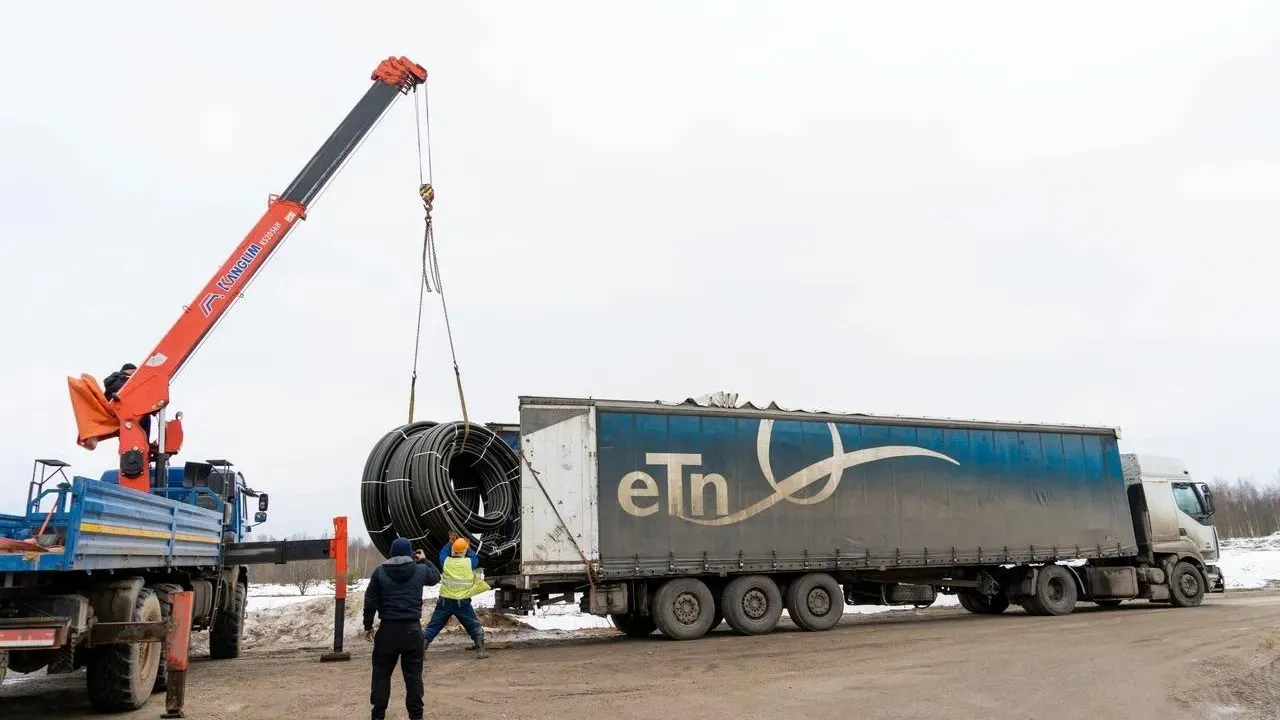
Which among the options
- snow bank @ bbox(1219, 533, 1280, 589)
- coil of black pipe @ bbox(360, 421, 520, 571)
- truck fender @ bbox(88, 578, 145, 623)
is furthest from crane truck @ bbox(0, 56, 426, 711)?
snow bank @ bbox(1219, 533, 1280, 589)

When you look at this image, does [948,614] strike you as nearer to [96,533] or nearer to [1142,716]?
[1142,716]

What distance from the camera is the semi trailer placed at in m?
13.0

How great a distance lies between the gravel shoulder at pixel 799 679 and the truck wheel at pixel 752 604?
0.30 m

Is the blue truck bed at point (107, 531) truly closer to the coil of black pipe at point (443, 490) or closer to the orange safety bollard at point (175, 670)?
the orange safety bollard at point (175, 670)

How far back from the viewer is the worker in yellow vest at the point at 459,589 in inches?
466

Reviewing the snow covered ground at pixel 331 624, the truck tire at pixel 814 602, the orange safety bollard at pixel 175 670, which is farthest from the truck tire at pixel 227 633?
the truck tire at pixel 814 602

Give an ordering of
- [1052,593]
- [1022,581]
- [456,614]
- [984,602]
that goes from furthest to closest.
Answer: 1. [984,602]
2. [1052,593]
3. [1022,581]
4. [456,614]

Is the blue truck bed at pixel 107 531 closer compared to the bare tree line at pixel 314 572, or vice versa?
the blue truck bed at pixel 107 531

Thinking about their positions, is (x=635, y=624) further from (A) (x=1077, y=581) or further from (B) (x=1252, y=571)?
(B) (x=1252, y=571)

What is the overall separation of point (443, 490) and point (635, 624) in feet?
13.5

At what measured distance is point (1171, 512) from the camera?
19.0 m

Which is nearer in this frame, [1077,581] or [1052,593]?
[1052,593]

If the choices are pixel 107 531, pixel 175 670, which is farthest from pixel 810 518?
pixel 107 531

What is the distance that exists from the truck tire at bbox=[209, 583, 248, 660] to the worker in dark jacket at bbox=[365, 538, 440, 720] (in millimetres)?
7219
